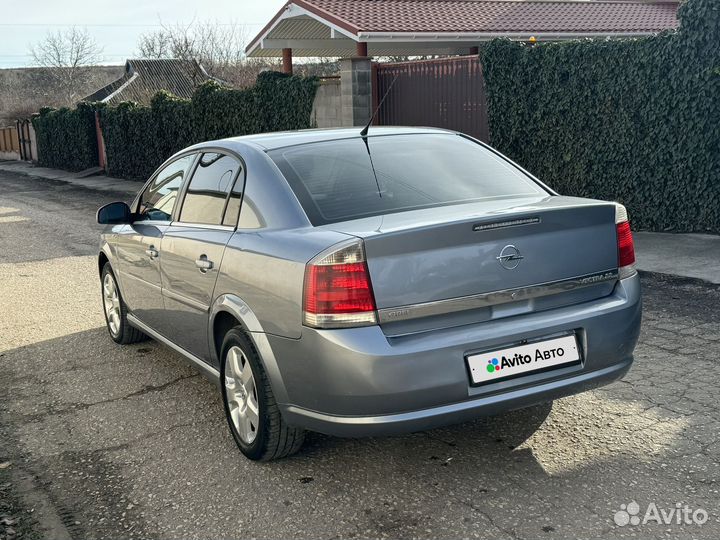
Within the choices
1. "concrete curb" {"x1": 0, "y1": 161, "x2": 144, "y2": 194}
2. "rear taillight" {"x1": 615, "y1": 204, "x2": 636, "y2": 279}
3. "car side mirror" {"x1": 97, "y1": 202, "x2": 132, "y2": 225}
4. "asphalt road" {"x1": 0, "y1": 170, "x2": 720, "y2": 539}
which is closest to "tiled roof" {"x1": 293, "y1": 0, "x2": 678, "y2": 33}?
"concrete curb" {"x1": 0, "y1": 161, "x2": 144, "y2": 194}

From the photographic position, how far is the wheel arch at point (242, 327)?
370 centimetres

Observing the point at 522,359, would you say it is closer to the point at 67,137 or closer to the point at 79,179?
the point at 79,179

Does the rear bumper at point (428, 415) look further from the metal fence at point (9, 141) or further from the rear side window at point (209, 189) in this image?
the metal fence at point (9, 141)

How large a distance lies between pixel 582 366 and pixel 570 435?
0.61 m

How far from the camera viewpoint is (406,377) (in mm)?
3336

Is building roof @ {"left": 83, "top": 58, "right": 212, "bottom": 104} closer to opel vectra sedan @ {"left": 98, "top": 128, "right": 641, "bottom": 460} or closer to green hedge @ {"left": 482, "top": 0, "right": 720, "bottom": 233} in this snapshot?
green hedge @ {"left": 482, "top": 0, "right": 720, "bottom": 233}

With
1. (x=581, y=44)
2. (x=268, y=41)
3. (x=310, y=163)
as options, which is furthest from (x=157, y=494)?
(x=268, y=41)

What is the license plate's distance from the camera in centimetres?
345

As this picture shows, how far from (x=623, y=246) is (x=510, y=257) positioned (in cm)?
77

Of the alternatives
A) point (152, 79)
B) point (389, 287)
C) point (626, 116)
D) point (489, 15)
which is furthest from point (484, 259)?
point (152, 79)

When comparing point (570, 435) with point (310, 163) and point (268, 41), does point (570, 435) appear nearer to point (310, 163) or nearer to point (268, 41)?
point (310, 163)

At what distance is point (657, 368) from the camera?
17.0 ft

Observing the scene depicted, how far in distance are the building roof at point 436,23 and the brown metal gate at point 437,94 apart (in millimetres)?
2328

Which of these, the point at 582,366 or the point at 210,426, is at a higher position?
the point at 582,366
